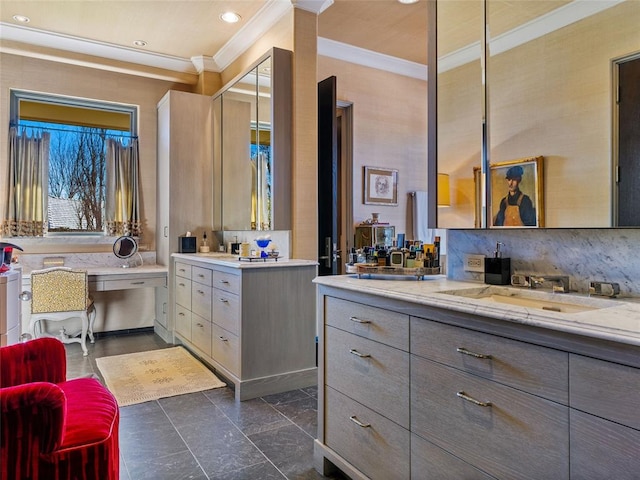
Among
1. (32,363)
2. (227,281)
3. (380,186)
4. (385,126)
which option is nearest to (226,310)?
(227,281)

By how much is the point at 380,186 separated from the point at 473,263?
293 cm

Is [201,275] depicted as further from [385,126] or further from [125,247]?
[385,126]

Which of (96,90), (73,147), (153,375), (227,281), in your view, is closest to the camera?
(227,281)

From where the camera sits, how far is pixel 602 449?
107 cm

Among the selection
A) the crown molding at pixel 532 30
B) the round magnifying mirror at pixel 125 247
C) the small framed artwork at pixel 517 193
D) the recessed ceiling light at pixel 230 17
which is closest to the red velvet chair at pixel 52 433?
the small framed artwork at pixel 517 193

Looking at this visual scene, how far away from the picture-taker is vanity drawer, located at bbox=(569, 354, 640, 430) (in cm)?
101

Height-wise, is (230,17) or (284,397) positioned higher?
(230,17)

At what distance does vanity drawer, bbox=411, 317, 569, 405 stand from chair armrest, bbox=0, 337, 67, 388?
158 cm

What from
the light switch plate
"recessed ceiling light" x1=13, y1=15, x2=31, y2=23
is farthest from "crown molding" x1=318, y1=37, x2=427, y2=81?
the light switch plate

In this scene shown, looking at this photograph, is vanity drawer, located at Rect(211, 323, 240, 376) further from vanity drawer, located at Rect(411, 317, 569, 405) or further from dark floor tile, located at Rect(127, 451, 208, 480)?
vanity drawer, located at Rect(411, 317, 569, 405)

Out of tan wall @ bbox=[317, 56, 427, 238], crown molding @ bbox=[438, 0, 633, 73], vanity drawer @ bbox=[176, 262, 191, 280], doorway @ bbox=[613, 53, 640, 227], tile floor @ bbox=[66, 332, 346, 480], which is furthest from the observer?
tan wall @ bbox=[317, 56, 427, 238]

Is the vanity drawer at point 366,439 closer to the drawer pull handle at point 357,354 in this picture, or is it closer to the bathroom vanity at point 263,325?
the drawer pull handle at point 357,354

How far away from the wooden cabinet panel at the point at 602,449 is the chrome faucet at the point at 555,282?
25.2 inches

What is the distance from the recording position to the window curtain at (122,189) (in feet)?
15.9
